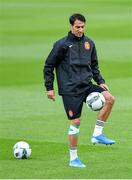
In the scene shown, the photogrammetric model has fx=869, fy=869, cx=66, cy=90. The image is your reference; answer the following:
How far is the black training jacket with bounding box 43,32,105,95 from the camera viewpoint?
47.2ft

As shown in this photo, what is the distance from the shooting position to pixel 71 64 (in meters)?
14.4

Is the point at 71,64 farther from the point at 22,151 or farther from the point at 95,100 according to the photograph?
the point at 22,151

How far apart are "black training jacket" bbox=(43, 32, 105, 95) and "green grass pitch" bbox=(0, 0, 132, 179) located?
1297mm

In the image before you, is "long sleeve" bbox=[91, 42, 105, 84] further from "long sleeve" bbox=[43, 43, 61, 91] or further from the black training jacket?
"long sleeve" bbox=[43, 43, 61, 91]

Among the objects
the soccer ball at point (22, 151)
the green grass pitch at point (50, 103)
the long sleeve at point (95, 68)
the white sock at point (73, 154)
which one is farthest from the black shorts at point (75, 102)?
the soccer ball at point (22, 151)

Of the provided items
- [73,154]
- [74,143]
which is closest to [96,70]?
[74,143]

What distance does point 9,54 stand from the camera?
1359 inches

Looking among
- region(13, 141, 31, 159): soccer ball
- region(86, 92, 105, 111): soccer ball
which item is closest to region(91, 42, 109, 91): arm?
region(86, 92, 105, 111): soccer ball

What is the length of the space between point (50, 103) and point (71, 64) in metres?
8.30

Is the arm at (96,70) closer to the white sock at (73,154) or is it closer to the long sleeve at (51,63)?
the long sleeve at (51,63)

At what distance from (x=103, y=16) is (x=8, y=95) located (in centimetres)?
2775

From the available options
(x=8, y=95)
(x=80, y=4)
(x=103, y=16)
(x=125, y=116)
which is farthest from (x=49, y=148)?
(x=80, y=4)

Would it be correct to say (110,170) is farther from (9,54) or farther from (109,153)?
(9,54)

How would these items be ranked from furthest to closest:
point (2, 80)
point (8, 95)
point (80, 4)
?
point (80, 4) → point (2, 80) → point (8, 95)
